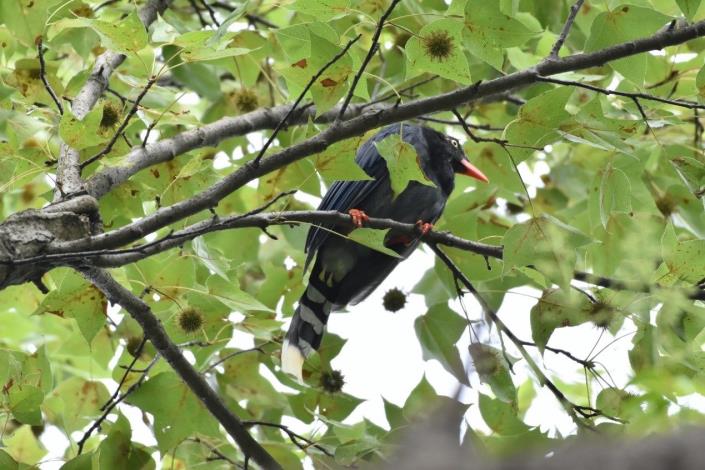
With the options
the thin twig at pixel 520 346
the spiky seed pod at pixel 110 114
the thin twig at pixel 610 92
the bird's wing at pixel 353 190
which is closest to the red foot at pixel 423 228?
the thin twig at pixel 520 346

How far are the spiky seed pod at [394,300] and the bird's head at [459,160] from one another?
97cm

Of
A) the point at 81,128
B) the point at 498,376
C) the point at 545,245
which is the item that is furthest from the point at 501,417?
the point at 81,128

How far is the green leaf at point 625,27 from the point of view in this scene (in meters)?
3.18

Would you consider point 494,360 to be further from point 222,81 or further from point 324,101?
point 222,81

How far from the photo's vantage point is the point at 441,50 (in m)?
3.04

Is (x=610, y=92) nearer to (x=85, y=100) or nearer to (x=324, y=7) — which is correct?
(x=324, y=7)

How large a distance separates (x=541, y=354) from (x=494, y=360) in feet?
0.57

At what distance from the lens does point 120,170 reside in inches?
139

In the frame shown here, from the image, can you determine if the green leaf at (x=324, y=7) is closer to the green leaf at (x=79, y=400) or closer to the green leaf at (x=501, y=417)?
the green leaf at (x=501, y=417)

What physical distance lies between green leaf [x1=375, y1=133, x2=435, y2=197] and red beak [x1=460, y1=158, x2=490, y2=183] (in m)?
2.13

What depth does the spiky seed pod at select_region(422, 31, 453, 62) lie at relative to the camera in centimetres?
303

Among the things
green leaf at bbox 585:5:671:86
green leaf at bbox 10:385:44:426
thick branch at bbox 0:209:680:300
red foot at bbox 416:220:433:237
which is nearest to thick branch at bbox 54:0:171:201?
thick branch at bbox 0:209:680:300

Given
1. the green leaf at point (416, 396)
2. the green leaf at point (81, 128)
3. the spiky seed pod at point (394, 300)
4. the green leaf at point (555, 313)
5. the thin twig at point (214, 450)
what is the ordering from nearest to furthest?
the green leaf at point (81, 128) < the green leaf at point (555, 313) < the green leaf at point (416, 396) < the thin twig at point (214, 450) < the spiky seed pod at point (394, 300)

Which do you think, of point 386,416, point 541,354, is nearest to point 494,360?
point 541,354
